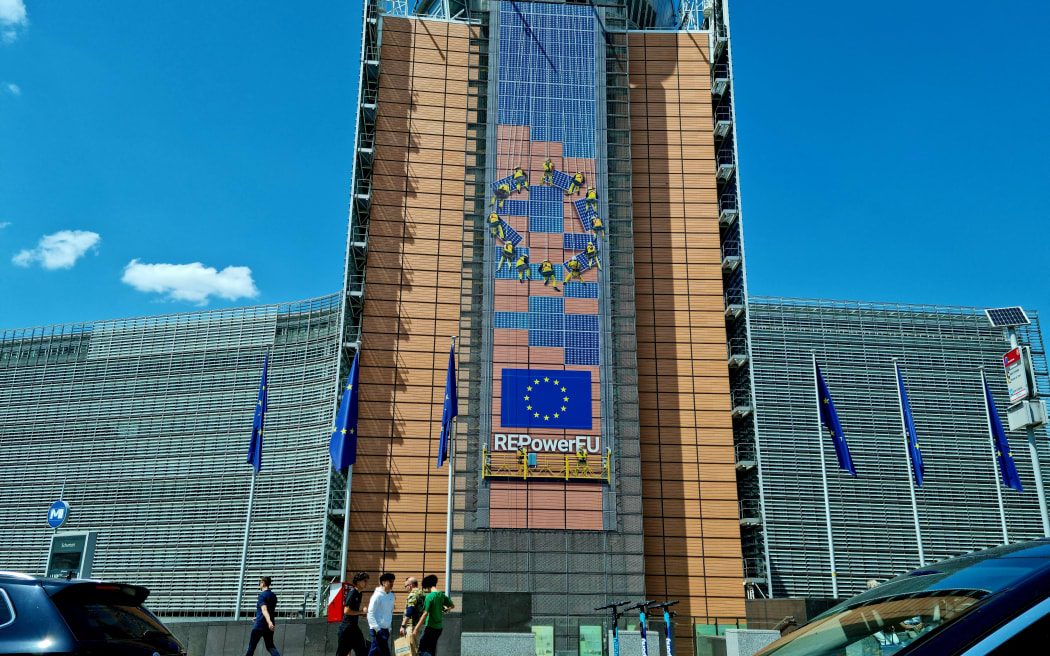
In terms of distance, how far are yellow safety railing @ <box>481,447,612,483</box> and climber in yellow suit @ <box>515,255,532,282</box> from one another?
8.37 m

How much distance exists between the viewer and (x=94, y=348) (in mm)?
59906

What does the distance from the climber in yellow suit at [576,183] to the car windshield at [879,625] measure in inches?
1593

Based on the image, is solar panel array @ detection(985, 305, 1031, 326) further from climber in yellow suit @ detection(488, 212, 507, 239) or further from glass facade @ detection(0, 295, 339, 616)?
glass facade @ detection(0, 295, 339, 616)

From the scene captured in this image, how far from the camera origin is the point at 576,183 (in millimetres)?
43594

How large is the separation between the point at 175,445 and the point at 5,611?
175 feet

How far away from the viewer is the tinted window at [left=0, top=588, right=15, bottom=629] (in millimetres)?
6227

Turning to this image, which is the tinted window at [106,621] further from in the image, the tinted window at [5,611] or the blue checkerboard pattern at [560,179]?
the blue checkerboard pattern at [560,179]

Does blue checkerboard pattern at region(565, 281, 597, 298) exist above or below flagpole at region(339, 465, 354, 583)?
above

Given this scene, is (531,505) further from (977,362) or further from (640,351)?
(977,362)

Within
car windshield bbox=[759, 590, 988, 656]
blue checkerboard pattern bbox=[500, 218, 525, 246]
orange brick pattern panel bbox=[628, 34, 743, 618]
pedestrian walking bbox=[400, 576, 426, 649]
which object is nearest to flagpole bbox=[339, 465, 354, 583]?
blue checkerboard pattern bbox=[500, 218, 525, 246]

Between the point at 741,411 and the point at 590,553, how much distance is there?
11332 millimetres

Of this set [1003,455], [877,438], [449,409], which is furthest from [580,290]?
[877,438]

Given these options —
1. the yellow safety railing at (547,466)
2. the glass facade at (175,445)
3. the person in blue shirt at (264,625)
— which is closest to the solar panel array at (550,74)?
the yellow safety railing at (547,466)

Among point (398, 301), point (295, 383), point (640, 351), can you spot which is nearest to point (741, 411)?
point (640, 351)
